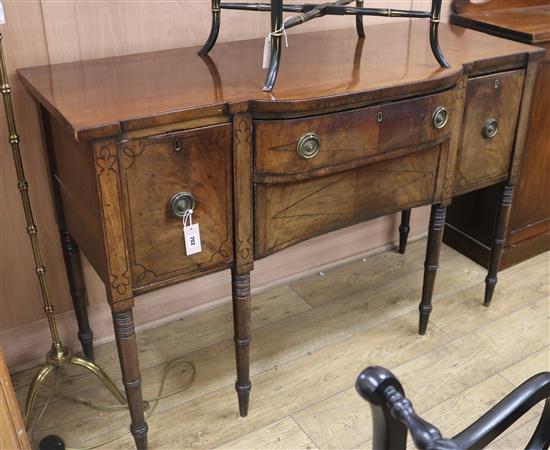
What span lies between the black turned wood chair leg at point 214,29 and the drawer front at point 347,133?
1.31ft

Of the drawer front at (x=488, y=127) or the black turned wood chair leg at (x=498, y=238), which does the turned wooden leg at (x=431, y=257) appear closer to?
the drawer front at (x=488, y=127)

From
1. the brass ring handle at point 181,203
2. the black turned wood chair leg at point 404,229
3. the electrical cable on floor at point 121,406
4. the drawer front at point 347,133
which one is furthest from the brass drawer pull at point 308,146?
the black turned wood chair leg at point 404,229

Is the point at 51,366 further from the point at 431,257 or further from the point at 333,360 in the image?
the point at 431,257

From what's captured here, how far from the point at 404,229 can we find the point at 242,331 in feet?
3.29


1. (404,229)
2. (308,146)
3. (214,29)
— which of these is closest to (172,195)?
(308,146)

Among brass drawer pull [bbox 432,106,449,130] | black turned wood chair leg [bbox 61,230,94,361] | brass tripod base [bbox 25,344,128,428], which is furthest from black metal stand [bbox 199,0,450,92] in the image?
brass tripod base [bbox 25,344,128,428]

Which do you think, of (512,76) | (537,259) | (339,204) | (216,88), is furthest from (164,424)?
(537,259)

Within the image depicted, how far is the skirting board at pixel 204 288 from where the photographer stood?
6.03 ft

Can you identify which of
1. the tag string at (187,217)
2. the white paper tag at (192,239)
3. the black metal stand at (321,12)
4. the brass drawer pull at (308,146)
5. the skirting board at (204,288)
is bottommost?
the skirting board at (204,288)

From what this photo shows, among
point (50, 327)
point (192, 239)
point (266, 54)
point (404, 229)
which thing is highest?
point (266, 54)

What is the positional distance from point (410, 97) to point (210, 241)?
1.84 ft

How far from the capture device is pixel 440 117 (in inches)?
61.6

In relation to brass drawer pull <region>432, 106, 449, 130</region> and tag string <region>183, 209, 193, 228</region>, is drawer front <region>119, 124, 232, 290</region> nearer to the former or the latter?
tag string <region>183, 209, 193, 228</region>

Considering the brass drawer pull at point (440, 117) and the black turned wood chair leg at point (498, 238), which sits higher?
the brass drawer pull at point (440, 117)
